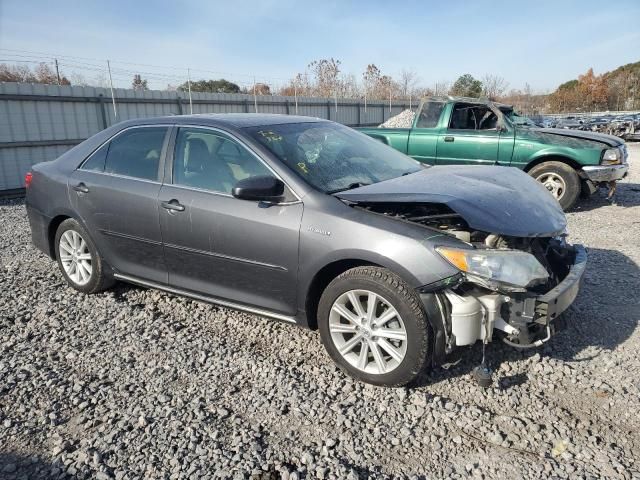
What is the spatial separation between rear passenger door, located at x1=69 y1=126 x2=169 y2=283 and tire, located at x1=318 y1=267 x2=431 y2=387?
1.59 metres

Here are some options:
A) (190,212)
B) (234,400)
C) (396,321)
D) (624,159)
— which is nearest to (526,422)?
(396,321)

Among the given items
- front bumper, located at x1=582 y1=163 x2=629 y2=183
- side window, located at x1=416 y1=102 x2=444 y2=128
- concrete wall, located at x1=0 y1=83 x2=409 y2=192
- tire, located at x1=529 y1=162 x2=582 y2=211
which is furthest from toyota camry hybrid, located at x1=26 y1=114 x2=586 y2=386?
concrete wall, located at x1=0 y1=83 x2=409 y2=192

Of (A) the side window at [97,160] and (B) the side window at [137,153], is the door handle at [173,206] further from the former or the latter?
(A) the side window at [97,160]

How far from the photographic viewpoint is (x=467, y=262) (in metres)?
2.78

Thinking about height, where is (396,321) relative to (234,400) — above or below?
above

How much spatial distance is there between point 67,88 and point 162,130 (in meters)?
9.12

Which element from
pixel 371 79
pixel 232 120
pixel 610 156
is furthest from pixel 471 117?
pixel 371 79

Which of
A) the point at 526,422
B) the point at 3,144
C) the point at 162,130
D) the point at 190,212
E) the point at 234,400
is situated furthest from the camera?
the point at 3,144

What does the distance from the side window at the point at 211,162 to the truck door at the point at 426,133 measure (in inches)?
219

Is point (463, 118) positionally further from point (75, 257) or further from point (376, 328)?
Answer: point (75, 257)

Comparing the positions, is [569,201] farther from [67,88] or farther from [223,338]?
[67,88]

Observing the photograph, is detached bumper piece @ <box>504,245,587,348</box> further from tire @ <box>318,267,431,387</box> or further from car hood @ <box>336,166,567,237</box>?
tire @ <box>318,267,431,387</box>

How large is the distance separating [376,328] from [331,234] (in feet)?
2.13

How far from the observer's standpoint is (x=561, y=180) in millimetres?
7820
